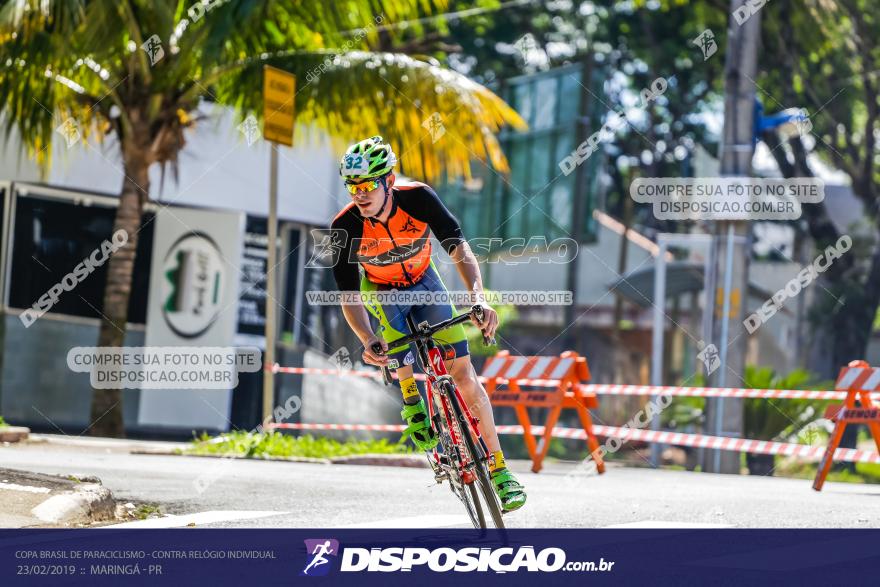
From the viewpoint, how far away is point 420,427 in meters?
7.14

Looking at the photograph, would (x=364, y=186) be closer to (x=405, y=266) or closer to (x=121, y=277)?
(x=405, y=266)

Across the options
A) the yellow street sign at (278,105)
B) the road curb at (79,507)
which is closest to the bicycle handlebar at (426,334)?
the road curb at (79,507)

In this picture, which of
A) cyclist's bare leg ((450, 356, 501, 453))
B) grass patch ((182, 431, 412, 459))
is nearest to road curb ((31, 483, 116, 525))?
cyclist's bare leg ((450, 356, 501, 453))

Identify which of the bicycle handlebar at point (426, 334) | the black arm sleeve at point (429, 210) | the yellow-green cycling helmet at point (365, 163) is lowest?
the bicycle handlebar at point (426, 334)

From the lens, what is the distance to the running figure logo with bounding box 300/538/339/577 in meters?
5.94

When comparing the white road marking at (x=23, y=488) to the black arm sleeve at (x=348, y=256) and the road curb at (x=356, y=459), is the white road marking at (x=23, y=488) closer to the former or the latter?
the black arm sleeve at (x=348, y=256)

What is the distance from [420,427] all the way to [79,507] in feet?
6.72

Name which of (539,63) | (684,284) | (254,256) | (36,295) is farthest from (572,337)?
(36,295)

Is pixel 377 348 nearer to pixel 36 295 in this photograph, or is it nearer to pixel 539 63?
pixel 36 295

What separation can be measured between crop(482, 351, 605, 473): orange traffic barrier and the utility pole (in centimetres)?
294

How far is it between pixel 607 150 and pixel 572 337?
4746 mm

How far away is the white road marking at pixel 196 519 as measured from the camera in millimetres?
7686

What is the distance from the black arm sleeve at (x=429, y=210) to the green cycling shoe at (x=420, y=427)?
31.0 inches

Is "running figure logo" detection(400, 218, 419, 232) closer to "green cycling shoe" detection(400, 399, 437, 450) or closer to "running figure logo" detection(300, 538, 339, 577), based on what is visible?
"green cycling shoe" detection(400, 399, 437, 450)
